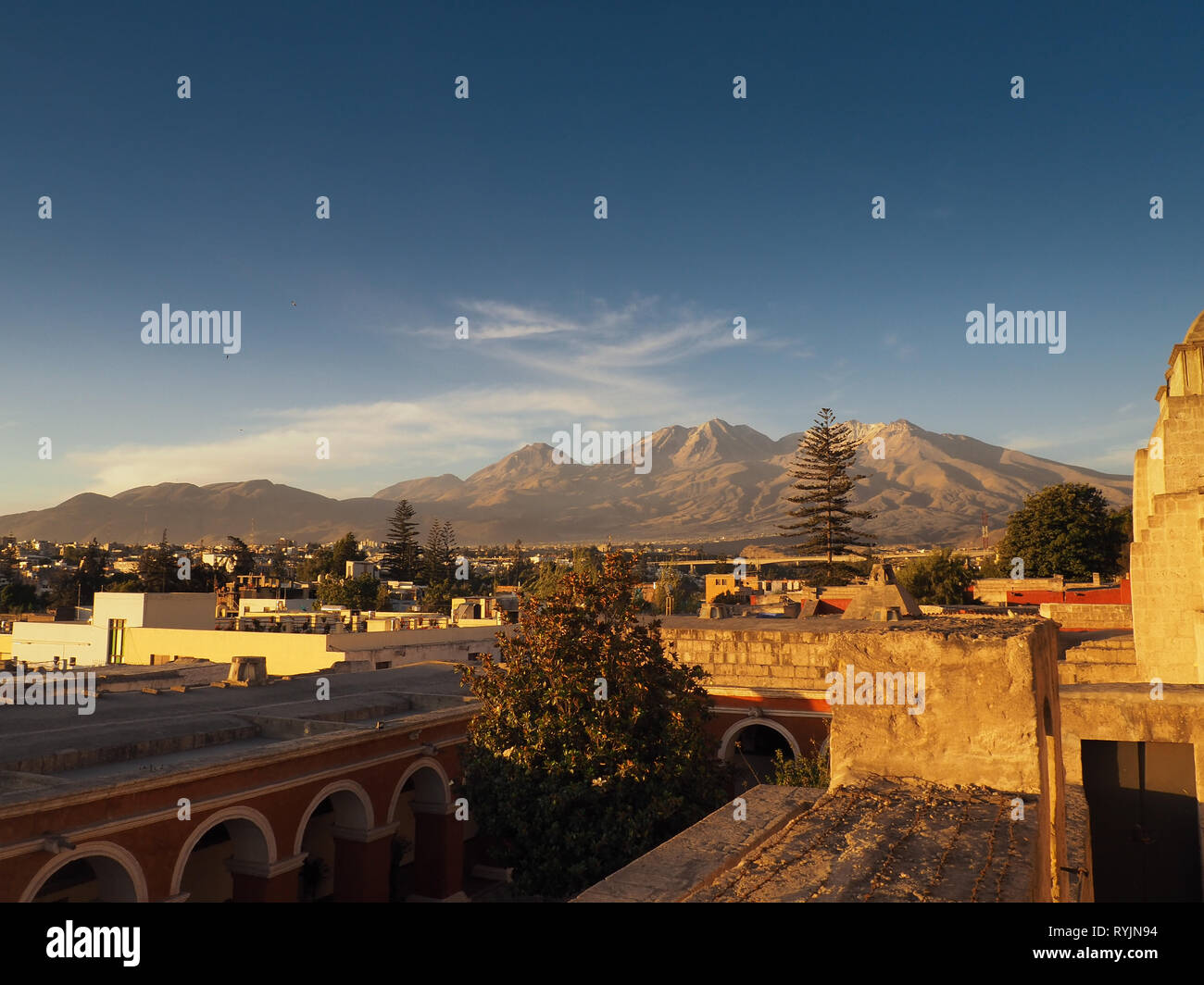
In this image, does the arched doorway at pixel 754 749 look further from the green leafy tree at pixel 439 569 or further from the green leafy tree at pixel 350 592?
the green leafy tree at pixel 439 569

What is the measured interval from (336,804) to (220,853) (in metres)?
3.25

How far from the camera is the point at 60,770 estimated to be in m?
10.6

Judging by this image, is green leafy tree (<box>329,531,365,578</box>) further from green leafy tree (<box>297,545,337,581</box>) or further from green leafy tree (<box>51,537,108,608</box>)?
green leafy tree (<box>51,537,108,608</box>)

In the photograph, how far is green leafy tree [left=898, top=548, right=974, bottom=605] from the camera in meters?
43.0

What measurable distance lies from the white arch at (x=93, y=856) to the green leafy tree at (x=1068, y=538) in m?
43.9

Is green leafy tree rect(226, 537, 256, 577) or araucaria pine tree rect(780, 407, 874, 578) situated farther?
green leafy tree rect(226, 537, 256, 577)

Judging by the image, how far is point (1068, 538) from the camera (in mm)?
43719

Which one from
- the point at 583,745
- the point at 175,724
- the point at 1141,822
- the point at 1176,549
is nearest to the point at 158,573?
the point at 175,724

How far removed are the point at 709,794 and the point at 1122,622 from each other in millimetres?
16155

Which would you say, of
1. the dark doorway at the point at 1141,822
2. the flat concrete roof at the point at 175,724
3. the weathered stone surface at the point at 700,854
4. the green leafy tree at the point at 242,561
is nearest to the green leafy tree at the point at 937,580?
the flat concrete roof at the point at 175,724

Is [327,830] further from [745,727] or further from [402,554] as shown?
[402,554]

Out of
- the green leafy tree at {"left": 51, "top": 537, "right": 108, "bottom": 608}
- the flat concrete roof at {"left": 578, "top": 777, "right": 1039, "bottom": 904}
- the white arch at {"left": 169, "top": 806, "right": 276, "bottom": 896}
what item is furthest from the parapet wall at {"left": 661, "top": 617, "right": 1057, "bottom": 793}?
the green leafy tree at {"left": 51, "top": 537, "right": 108, "bottom": 608}

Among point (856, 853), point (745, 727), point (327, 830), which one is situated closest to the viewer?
point (856, 853)

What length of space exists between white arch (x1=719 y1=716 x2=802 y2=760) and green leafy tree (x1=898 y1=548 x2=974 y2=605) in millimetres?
29830
